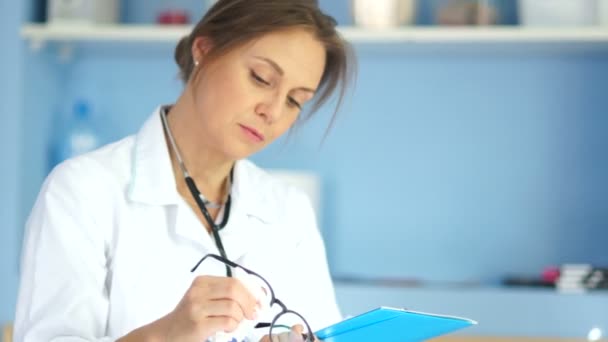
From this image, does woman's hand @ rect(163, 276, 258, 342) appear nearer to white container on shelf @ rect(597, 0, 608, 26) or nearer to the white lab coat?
the white lab coat

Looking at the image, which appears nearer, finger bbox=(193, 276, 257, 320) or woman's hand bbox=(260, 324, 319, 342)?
finger bbox=(193, 276, 257, 320)

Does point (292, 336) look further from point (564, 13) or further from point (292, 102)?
point (564, 13)

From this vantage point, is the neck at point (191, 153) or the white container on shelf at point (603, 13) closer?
the neck at point (191, 153)

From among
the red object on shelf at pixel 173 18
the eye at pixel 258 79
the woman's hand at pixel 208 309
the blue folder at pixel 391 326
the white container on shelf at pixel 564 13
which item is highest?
the white container on shelf at pixel 564 13

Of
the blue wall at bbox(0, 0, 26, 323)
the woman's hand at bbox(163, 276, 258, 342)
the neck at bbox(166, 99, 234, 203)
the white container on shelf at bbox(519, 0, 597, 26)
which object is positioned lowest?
the blue wall at bbox(0, 0, 26, 323)

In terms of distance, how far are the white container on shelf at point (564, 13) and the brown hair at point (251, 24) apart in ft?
3.53

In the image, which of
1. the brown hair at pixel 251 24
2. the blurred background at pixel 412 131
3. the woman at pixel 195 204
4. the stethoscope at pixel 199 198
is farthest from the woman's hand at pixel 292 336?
the blurred background at pixel 412 131

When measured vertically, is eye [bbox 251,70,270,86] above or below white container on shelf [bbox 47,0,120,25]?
above

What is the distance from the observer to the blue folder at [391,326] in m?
1.28

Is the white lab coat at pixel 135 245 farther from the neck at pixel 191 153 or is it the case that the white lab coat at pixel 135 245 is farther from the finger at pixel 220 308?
the finger at pixel 220 308

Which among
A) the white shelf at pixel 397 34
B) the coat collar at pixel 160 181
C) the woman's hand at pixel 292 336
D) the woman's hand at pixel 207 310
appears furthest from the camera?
the white shelf at pixel 397 34

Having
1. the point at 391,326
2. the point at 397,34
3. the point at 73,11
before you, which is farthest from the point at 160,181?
the point at 73,11

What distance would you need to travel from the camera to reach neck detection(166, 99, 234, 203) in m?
1.66

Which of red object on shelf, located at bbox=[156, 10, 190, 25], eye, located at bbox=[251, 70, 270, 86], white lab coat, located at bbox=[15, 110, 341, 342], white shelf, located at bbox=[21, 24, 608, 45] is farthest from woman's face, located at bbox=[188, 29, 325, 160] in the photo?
red object on shelf, located at bbox=[156, 10, 190, 25]
